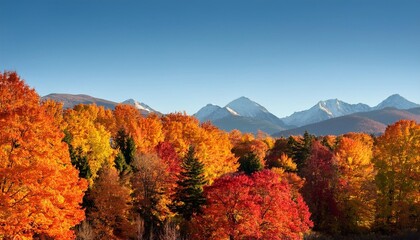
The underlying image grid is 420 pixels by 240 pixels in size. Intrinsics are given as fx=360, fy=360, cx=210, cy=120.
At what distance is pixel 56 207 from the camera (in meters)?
29.2

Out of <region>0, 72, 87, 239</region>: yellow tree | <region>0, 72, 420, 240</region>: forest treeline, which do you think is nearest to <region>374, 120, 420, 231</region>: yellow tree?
<region>0, 72, 420, 240</region>: forest treeline

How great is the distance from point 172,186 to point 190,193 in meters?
6.36

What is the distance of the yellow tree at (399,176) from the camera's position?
54.3m

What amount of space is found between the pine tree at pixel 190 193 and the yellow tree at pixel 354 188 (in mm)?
25418

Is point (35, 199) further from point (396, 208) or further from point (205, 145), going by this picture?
point (396, 208)

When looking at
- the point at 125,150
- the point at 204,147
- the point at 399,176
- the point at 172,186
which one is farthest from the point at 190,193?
the point at 399,176

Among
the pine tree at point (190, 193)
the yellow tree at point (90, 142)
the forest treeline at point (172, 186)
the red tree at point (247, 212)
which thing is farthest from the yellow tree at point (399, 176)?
the yellow tree at point (90, 142)

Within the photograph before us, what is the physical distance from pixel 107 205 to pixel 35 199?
18.6 m

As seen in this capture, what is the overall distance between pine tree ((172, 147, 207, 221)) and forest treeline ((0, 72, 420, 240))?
0.14m

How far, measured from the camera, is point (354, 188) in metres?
58.1

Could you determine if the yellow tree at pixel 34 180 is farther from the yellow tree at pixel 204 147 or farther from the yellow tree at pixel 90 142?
the yellow tree at pixel 204 147

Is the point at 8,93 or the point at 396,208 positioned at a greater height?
the point at 8,93

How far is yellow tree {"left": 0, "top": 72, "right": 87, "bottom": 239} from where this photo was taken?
89.3 ft

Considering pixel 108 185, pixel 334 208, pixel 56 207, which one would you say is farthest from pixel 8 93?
pixel 334 208
